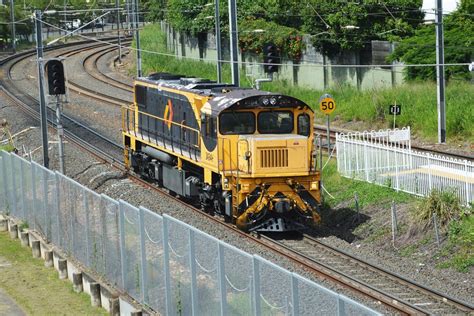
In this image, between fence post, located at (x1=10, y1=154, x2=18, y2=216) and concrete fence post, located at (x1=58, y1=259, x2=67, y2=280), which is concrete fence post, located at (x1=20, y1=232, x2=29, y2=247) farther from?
concrete fence post, located at (x1=58, y1=259, x2=67, y2=280)

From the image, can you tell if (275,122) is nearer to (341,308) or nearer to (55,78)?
(55,78)

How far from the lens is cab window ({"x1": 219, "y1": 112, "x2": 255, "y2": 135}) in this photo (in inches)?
872

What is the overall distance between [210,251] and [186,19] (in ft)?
183

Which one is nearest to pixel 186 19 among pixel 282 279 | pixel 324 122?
pixel 324 122

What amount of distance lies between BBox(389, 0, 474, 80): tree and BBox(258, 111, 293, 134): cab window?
20313mm

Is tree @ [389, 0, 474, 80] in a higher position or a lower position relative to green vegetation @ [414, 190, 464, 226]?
higher

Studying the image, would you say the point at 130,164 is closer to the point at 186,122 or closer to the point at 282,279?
the point at 186,122

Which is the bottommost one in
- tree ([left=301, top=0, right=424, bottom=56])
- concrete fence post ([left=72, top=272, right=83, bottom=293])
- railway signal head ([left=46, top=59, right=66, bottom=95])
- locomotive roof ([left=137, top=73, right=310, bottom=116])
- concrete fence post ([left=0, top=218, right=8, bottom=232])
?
concrete fence post ([left=0, top=218, right=8, bottom=232])

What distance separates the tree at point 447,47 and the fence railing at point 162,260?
24991mm

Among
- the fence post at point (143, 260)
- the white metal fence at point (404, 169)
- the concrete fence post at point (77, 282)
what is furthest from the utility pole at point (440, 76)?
the fence post at point (143, 260)

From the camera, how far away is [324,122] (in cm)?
4091

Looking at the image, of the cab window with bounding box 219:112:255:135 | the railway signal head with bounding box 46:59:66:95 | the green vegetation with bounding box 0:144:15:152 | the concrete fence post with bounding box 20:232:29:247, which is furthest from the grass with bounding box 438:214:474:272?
the green vegetation with bounding box 0:144:15:152

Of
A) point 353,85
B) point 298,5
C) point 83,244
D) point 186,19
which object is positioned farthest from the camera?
point 186,19

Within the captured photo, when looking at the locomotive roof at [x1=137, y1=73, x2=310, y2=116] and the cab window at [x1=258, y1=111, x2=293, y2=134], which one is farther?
the cab window at [x1=258, y1=111, x2=293, y2=134]
